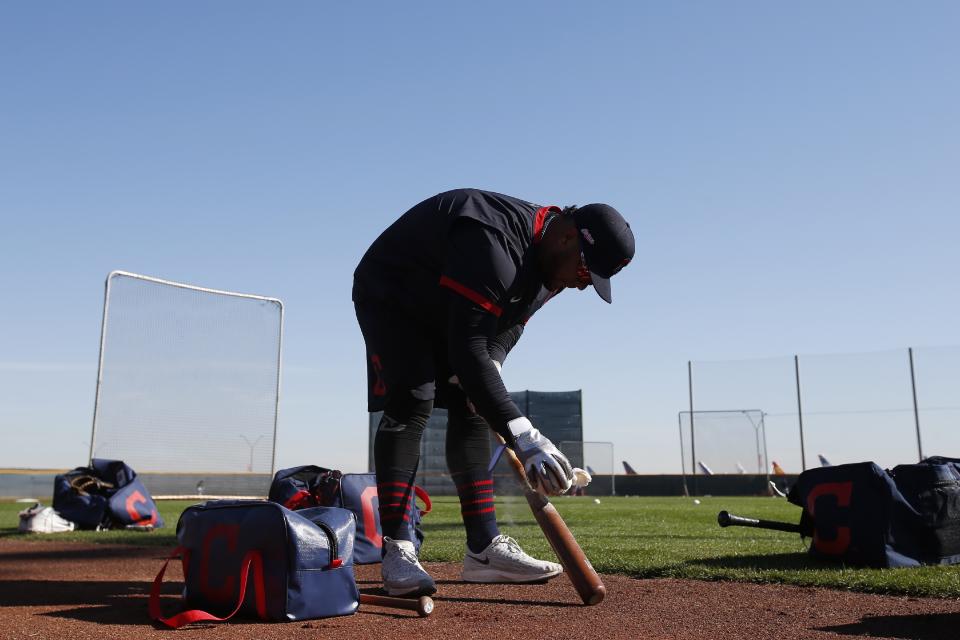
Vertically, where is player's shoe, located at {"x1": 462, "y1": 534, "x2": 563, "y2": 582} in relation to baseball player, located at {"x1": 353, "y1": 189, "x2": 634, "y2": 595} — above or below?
below

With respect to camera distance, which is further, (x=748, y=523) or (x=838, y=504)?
(x=748, y=523)

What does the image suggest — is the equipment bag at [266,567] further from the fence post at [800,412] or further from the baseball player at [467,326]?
the fence post at [800,412]

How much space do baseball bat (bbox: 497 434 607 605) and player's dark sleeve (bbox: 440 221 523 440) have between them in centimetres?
18

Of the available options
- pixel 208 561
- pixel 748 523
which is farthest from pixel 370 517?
pixel 748 523

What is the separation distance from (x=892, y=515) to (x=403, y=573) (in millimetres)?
2272

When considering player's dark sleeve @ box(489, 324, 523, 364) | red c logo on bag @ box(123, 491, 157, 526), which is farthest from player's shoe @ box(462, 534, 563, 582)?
red c logo on bag @ box(123, 491, 157, 526)

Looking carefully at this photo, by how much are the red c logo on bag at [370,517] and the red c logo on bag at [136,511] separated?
15.1 feet

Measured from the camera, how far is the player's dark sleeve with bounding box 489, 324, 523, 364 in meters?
3.76

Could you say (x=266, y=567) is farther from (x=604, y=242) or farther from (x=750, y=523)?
(x=750, y=523)

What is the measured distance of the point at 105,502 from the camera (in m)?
8.28

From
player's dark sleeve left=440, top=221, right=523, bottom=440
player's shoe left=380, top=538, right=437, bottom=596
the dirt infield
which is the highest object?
player's dark sleeve left=440, top=221, right=523, bottom=440

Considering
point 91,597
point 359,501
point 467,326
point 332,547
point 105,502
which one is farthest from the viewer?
point 105,502

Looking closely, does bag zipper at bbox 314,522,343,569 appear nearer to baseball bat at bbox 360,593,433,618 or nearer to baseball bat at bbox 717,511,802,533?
baseball bat at bbox 360,593,433,618

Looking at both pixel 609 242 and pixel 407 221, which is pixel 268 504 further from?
pixel 609 242
